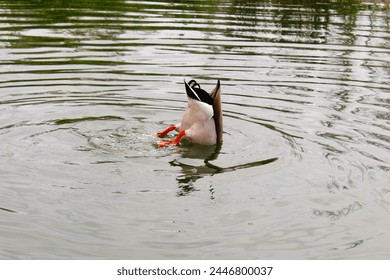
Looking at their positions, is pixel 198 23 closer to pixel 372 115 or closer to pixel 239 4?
pixel 239 4

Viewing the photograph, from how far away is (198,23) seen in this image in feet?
54.2

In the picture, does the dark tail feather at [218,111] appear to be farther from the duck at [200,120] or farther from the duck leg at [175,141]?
the duck leg at [175,141]

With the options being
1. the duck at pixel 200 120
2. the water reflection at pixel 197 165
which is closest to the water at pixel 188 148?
the water reflection at pixel 197 165

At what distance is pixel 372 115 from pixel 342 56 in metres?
4.07

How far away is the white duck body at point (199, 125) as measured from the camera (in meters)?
8.12

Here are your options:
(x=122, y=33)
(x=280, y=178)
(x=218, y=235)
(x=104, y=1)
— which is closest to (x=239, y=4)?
(x=104, y=1)

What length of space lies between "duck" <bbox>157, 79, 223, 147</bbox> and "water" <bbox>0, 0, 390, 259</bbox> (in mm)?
152

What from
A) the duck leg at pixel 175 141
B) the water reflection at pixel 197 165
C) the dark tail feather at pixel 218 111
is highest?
the dark tail feather at pixel 218 111

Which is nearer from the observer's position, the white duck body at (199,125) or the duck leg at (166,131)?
the white duck body at (199,125)

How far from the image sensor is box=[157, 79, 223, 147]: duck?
802 centimetres

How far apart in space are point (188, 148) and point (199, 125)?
292mm

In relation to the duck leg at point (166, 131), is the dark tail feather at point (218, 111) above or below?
above

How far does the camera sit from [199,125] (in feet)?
27.1

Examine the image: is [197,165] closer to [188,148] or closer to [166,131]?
[188,148]
